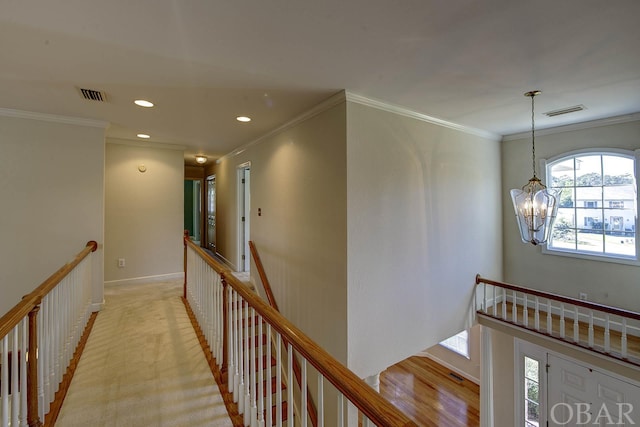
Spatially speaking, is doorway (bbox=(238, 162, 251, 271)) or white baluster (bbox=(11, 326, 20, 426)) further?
doorway (bbox=(238, 162, 251, 271))

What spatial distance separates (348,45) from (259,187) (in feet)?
9.62

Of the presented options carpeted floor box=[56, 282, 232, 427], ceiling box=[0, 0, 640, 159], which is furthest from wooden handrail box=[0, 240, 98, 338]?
ceiling box=[0, 0, 640, 159]

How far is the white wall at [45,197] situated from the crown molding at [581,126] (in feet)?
19.4

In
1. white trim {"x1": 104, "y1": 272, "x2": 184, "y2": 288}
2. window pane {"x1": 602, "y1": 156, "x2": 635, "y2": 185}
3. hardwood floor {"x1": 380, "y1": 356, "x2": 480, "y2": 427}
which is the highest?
window pane {"x1": 602, "y1": 156, "x2": 635, "y2": 185}

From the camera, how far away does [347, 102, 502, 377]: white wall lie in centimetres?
278

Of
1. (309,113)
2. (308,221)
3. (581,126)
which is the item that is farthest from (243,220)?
(581,126)

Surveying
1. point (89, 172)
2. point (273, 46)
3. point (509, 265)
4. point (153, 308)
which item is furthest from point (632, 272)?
point (89, 172)

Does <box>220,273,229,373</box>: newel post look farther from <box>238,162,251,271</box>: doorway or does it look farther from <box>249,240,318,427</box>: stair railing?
<box>238,162,251,271</box>: doorway

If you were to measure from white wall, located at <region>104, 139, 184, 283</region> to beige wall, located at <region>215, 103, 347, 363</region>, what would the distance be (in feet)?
5.49

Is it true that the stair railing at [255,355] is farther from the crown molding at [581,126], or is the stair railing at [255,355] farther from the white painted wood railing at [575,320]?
the crown molding at [581,126]

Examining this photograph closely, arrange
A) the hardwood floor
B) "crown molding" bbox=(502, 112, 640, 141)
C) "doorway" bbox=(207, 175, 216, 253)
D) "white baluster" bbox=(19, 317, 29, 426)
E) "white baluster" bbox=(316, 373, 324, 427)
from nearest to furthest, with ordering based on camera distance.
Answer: "white baluster" bbox=(316, 373, 324, 427) < "white baluster" bbox=(19, 317, 29, 426) < "crown molding" bbox=(502, 112, 640, 141) < the hardwood floor < "doorway" bbox=(207, 175, 216, 253)

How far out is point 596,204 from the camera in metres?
3.79

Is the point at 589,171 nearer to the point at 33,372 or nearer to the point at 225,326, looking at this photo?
the point at 225,326

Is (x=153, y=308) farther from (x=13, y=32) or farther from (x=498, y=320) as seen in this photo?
(x=498, y=320)
